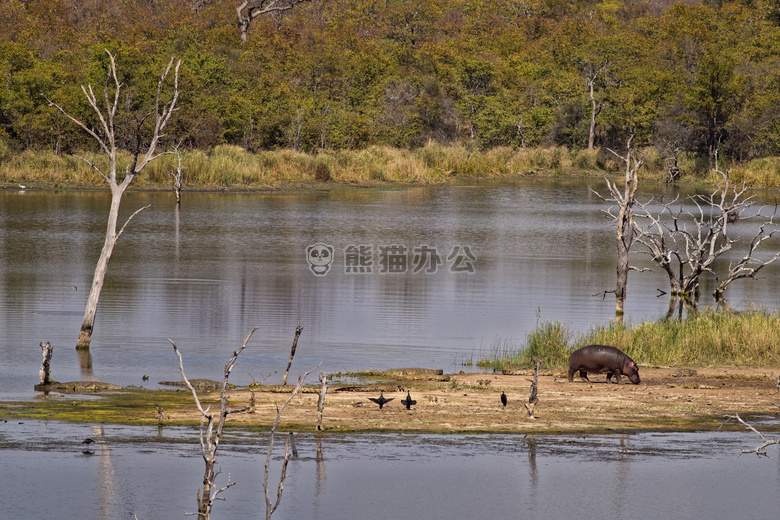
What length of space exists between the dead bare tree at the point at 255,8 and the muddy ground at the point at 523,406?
74.3 m

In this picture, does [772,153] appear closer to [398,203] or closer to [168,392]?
[398,203]

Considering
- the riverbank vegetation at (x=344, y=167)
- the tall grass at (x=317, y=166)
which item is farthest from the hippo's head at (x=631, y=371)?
the riverbank vegetation at (x=344, y=167)

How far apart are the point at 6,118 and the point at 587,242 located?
34358mm

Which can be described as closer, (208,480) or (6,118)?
(208,480)

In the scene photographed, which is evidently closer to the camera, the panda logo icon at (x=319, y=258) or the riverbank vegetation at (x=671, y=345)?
the riverbank vegetation at (x=671, y=345)

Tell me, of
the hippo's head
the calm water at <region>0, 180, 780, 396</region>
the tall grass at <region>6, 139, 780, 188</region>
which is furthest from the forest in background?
the hippo's head

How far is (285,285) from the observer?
2733 cm

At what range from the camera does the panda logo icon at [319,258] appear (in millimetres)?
30663

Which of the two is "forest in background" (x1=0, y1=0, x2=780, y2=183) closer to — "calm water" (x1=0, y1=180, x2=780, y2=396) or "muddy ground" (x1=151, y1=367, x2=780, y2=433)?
"calm water" (x1=0, y1=180, x2=780, y2=396)

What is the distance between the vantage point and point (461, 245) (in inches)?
1478

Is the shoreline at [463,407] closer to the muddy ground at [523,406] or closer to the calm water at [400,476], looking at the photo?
the muddy ground at [523,406]

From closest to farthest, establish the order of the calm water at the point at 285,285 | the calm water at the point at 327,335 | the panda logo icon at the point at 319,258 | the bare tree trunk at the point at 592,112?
the calm water at the point at 327,335 < the calm water at the point at 285,285 < the panda logo icon at the point at 319,258 < the bare tree trunk at the point at 592,112

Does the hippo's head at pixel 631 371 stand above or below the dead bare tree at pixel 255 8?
below

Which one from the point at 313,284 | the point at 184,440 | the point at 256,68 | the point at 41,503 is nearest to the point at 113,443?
the point at 184,440
